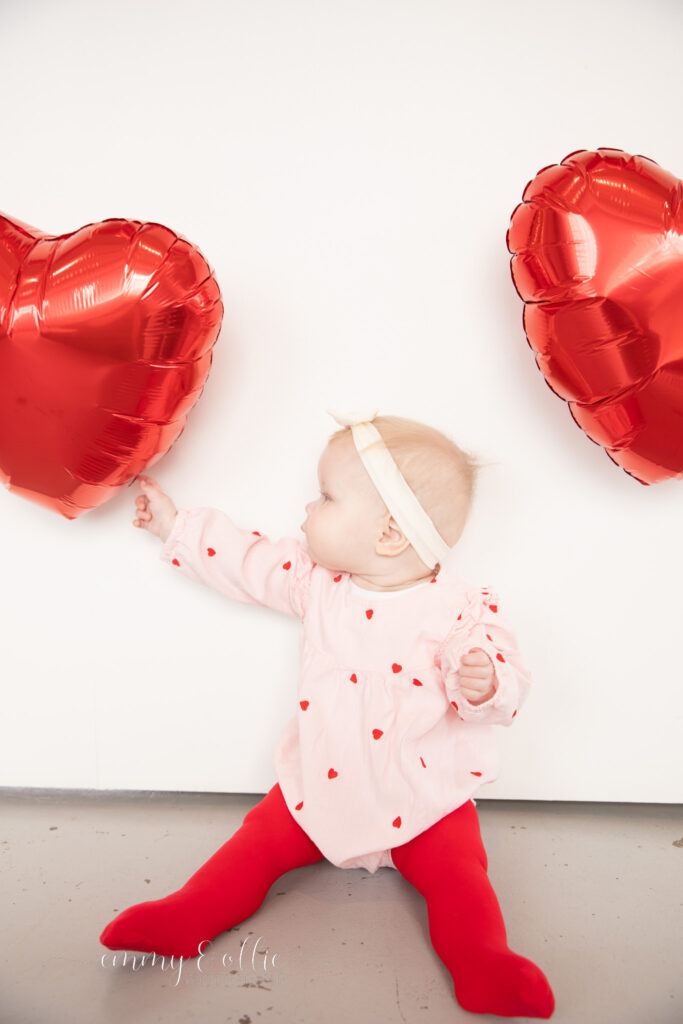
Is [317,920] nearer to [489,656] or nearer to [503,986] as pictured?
[503,986]

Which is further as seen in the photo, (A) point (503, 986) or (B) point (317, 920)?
(B) point (317, 920)

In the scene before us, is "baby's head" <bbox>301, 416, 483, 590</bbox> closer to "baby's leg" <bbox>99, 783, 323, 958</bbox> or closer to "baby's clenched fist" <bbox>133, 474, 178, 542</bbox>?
"baby's clenched fist" <bbox>133, 474, 178, 542</bbox>

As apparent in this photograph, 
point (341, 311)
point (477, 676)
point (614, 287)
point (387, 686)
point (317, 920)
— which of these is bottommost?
point (317, 920)

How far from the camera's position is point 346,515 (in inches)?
41.8

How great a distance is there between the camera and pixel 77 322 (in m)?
0.98

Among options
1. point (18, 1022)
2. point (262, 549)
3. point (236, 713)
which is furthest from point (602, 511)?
point (18, 1022)

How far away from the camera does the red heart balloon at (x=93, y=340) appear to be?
98cm

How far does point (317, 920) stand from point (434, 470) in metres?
0.58

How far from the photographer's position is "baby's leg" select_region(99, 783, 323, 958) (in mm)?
861

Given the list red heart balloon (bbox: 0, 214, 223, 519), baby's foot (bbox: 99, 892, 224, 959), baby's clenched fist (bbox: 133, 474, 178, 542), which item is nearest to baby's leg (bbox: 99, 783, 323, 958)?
baby's foot (bbox: 99, 892, 224, 959)

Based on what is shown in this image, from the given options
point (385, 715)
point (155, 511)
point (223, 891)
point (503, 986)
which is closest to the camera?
point (503, 986)

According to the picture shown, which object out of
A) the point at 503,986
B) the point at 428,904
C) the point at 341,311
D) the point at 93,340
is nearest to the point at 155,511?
the point at 93,340

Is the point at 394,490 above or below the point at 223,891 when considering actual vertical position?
above

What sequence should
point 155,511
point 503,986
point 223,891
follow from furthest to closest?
1. point 155,511
2. point 223,891
3. point 503,986
